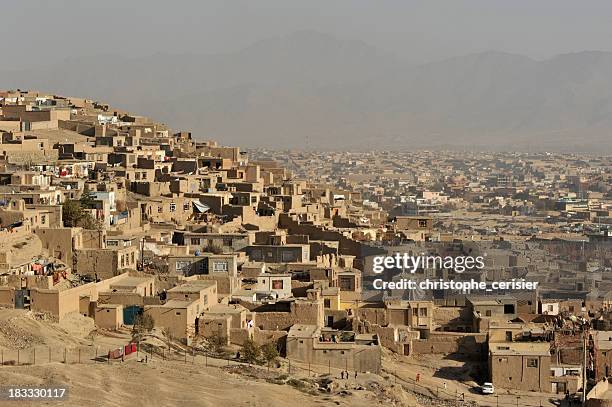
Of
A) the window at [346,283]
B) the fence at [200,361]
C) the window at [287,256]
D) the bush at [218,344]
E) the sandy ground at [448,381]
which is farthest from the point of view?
the window at [287,256]

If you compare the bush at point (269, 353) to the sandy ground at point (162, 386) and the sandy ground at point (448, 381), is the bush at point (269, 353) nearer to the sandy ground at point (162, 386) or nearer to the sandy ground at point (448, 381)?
the sandy ground at point (162, 386)

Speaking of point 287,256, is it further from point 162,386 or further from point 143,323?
point 162,386

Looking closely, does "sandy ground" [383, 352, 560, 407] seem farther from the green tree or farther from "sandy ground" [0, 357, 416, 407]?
"sandy ground" [0, 357, 416, 407]

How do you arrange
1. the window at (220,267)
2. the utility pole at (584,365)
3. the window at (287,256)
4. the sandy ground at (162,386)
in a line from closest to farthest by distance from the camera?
1. the sandy ground at (162,386)
2. the utility pole at (584,365)
3. the window at (220,267)
4. the window at (287,256)

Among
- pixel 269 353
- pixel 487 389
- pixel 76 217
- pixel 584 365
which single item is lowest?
pixel 487 389

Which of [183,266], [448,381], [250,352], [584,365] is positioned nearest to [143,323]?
[250,352]

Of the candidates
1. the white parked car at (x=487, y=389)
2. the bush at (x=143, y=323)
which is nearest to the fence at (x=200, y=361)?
the white parked car at (x=487, y=389)

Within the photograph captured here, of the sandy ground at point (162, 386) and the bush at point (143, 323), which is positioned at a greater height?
the bush at point (143, 323)
